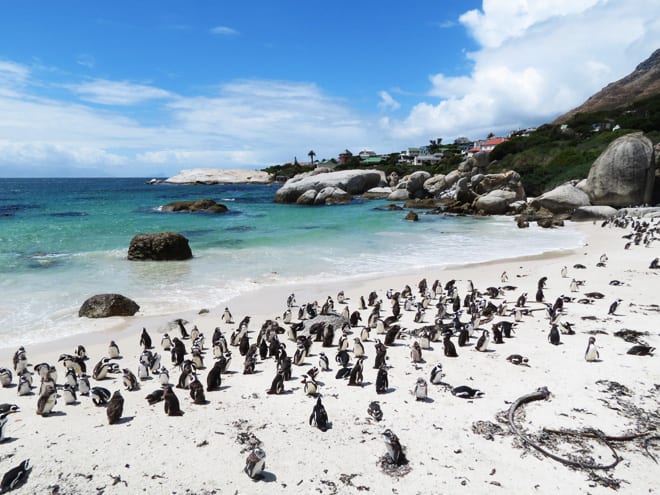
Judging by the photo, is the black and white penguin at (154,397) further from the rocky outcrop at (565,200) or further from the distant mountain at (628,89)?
the distant mountain at (628,89)

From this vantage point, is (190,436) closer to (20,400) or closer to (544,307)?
(20,400)

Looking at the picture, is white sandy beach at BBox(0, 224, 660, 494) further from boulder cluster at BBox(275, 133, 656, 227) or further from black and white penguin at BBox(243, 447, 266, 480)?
boulder cluster at BBox(275, 133, 656, 227)

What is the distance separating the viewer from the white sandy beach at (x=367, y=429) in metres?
5.45

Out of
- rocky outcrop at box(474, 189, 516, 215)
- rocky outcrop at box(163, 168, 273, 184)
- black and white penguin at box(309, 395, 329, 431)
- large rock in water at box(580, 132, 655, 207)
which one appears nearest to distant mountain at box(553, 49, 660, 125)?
rocky outcrop at box(474, 189, 516, 215)

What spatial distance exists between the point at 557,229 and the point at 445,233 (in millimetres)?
7434

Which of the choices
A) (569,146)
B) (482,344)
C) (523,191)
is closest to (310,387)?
(482,344)

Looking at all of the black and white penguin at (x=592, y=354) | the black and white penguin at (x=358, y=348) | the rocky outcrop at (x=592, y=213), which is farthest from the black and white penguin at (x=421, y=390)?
the rocky outcrop at (x=592, y=213)

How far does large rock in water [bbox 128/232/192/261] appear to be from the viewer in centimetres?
2083

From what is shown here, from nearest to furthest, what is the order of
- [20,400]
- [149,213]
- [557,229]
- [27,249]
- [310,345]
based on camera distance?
[20,400], [310,345], [27,249], [557,229], [149,213]

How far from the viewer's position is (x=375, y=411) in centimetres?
681

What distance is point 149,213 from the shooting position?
46969 millimetres

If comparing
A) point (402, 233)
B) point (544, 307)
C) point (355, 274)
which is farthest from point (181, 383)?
point (402, 233)

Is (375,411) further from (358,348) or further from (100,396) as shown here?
(100,396)

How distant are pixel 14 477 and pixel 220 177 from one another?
404ft
